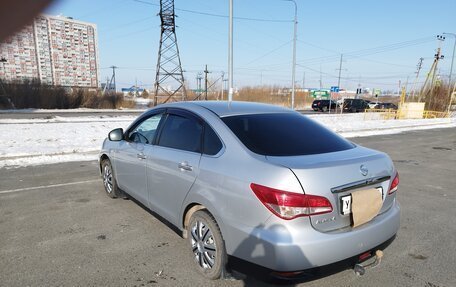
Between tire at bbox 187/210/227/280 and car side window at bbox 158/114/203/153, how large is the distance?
2.22 ft

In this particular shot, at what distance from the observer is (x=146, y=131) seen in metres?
4.42

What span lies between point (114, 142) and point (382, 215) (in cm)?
382

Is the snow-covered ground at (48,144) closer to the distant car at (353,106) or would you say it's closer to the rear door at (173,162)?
the rear door at (173,162)

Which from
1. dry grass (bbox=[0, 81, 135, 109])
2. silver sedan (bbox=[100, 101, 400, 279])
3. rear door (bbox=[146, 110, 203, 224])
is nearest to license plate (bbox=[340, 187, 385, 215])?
Result: silver sedan (bbox=[100, 101, 400, 279])

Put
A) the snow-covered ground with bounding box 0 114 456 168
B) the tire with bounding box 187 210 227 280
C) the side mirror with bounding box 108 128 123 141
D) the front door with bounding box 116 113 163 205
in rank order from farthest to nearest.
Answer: the snow-covered ground with bounding box 0 114 456 168 → the side mirror with bounding box 108 128 123 141 → the front door with bounding box 116 113 163 205 → the tire with bounding box 187 210 227 280

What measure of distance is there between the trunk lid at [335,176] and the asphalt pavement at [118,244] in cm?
46

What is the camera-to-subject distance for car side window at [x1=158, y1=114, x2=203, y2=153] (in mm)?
3326

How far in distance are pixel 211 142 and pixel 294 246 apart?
124 cm

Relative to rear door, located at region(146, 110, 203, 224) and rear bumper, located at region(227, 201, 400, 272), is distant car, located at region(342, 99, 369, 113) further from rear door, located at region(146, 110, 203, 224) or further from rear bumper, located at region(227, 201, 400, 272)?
rear bumper, located at region(227, 201, 400, 272)

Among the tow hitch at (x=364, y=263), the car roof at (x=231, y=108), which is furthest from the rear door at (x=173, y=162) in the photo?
the tow hitch at (x=364, y=263)

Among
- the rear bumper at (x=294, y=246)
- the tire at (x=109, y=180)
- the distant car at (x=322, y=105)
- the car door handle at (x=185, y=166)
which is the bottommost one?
the distant car at (x=322, y=105)

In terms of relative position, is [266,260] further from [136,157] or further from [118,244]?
[136,157]

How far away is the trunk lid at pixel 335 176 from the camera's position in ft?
8.08

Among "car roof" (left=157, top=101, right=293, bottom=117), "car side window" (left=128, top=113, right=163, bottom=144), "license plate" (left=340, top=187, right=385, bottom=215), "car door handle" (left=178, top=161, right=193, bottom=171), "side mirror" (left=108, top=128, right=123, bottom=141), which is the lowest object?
"license plate" (left=340, top=187, right=385, bottom=215)
